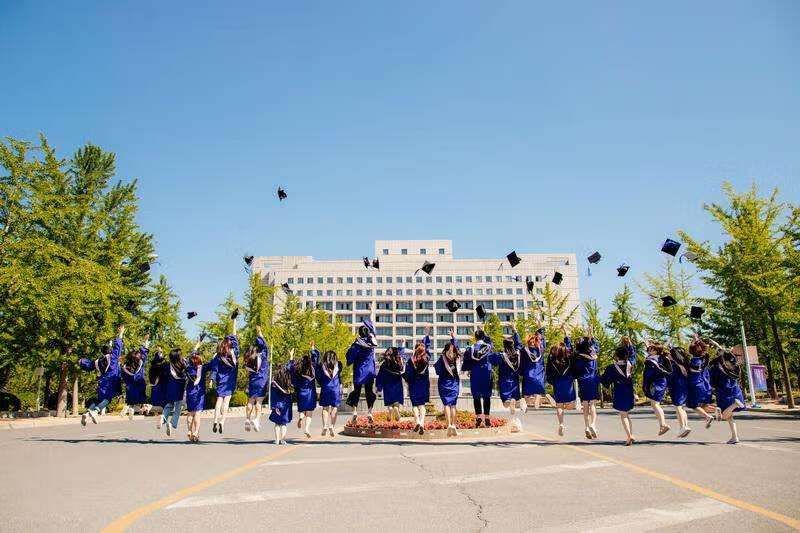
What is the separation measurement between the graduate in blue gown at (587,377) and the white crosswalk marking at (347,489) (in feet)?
11.6

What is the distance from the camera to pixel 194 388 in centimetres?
1195

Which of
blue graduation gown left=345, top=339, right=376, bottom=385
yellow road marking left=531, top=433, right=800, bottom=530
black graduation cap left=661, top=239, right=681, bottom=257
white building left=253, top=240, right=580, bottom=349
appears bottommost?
yellow road marking left=531, top=433, right=800, bottom=530

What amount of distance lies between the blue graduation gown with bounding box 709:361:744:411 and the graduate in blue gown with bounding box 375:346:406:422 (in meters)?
6.94

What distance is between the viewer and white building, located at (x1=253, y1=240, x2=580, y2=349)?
10031 cm

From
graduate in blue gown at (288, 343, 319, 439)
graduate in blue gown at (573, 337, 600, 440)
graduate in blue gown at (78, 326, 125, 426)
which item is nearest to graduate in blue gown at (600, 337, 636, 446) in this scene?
graduate in blue gown at (573, 337, 600, 440)

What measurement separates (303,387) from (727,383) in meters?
9.42

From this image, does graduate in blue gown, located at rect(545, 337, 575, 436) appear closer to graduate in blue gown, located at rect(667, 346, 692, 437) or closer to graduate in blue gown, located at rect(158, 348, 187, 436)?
graduate in blue gown, located at rect(667, 346, 692, 437)

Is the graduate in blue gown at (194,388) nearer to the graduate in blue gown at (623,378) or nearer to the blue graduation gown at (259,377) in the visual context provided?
the blue graduation gown at (259,377)

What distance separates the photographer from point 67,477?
23.3ft

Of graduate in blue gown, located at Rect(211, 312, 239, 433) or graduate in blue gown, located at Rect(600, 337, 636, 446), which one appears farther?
graduate in blue gown, located at Rect(211, 312, 239, 433)

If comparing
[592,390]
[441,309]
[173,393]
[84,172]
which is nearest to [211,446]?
[173,393]

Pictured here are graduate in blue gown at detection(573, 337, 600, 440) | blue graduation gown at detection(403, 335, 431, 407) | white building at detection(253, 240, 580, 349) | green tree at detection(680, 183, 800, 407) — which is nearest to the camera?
graduate in blue gown at detection(573, 337, 600, 440)

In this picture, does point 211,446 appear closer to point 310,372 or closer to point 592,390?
point 310,372

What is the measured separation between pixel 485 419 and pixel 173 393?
7.67 meters
